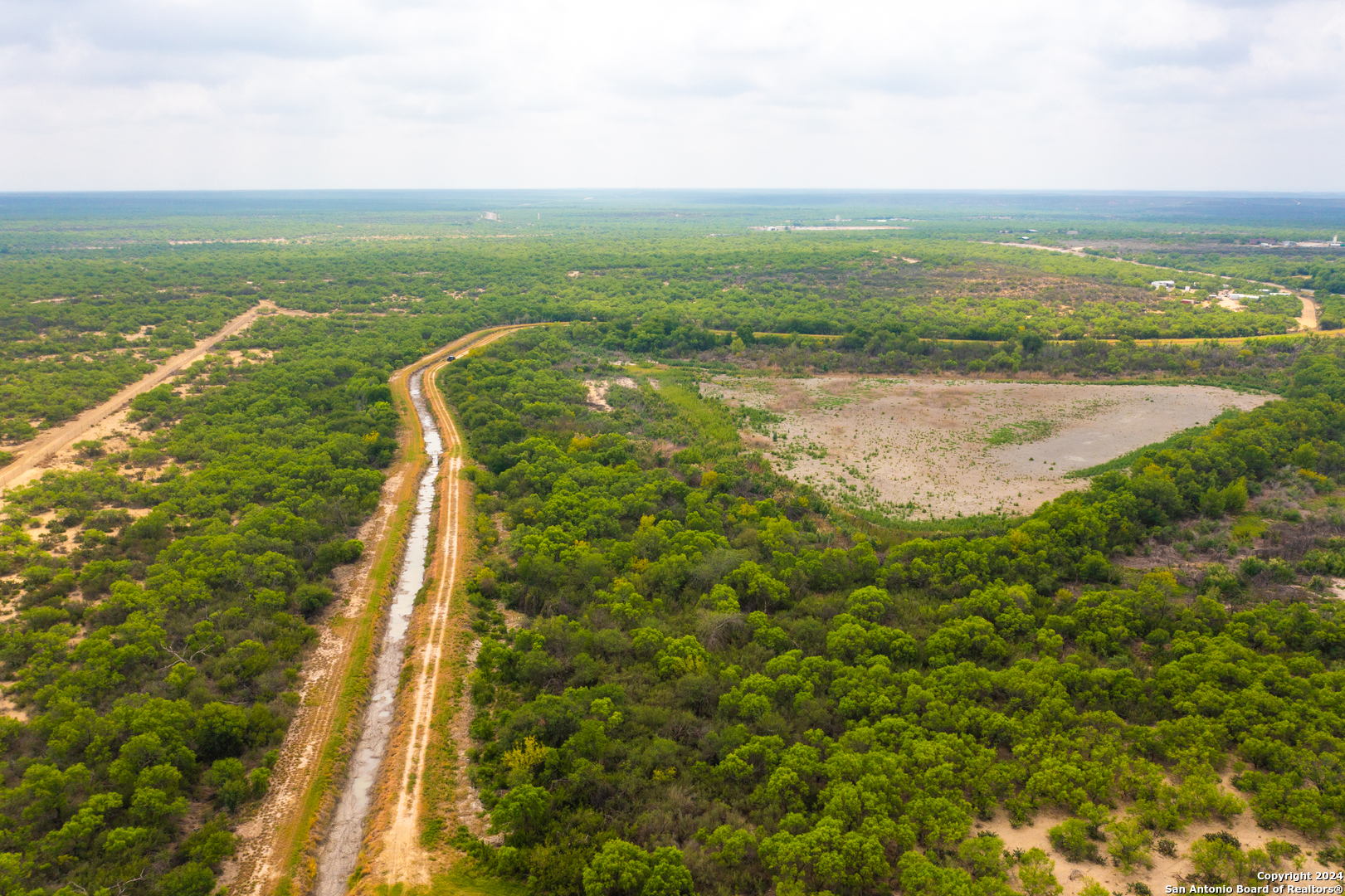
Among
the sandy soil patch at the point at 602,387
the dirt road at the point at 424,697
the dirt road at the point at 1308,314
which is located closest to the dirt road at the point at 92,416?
the dirt road at the point at 424,697

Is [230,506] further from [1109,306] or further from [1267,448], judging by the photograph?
[1109,306]

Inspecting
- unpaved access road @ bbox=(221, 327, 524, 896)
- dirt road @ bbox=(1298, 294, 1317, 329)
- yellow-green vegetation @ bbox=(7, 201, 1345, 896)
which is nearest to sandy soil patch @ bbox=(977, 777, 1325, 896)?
yellow-green vegetation @ bbox=(7, 201, 1345, 896)

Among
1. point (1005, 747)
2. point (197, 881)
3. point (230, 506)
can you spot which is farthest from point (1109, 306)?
point (197, 881)

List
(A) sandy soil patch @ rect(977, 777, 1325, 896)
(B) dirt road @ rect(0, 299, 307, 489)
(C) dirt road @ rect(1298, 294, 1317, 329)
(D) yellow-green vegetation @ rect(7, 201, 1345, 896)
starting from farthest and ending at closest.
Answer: (C) dirt road @ rect(1298, 294, 1317, 329) < (B) dirt road @ rect(0, 299, 307, 489) < (D) yellow-green vegetation @ rect(7, 201, 1345, 896) < (A) sandy soil patch @ rect(977, 777, 1325, 896)

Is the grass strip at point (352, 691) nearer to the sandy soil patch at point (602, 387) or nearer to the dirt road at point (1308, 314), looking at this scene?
the sandy soil patch at point (602, 387)

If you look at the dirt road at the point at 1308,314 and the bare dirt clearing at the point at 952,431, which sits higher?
the dirt road at the point at 1308,314

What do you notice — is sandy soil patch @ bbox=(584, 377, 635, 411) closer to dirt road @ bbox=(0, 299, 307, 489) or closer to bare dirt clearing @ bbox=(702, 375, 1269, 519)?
bare dirt clearing @ bbox=(702, 375, 1269, 519)

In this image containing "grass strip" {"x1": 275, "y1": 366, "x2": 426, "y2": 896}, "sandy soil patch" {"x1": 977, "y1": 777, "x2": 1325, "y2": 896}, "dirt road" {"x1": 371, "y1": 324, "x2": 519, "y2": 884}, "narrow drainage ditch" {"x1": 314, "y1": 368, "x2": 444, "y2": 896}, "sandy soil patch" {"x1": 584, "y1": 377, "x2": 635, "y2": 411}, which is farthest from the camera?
"sandy soil patch" {"x1": 584, "y1": 377, "x2": 635, "y2": 411}
